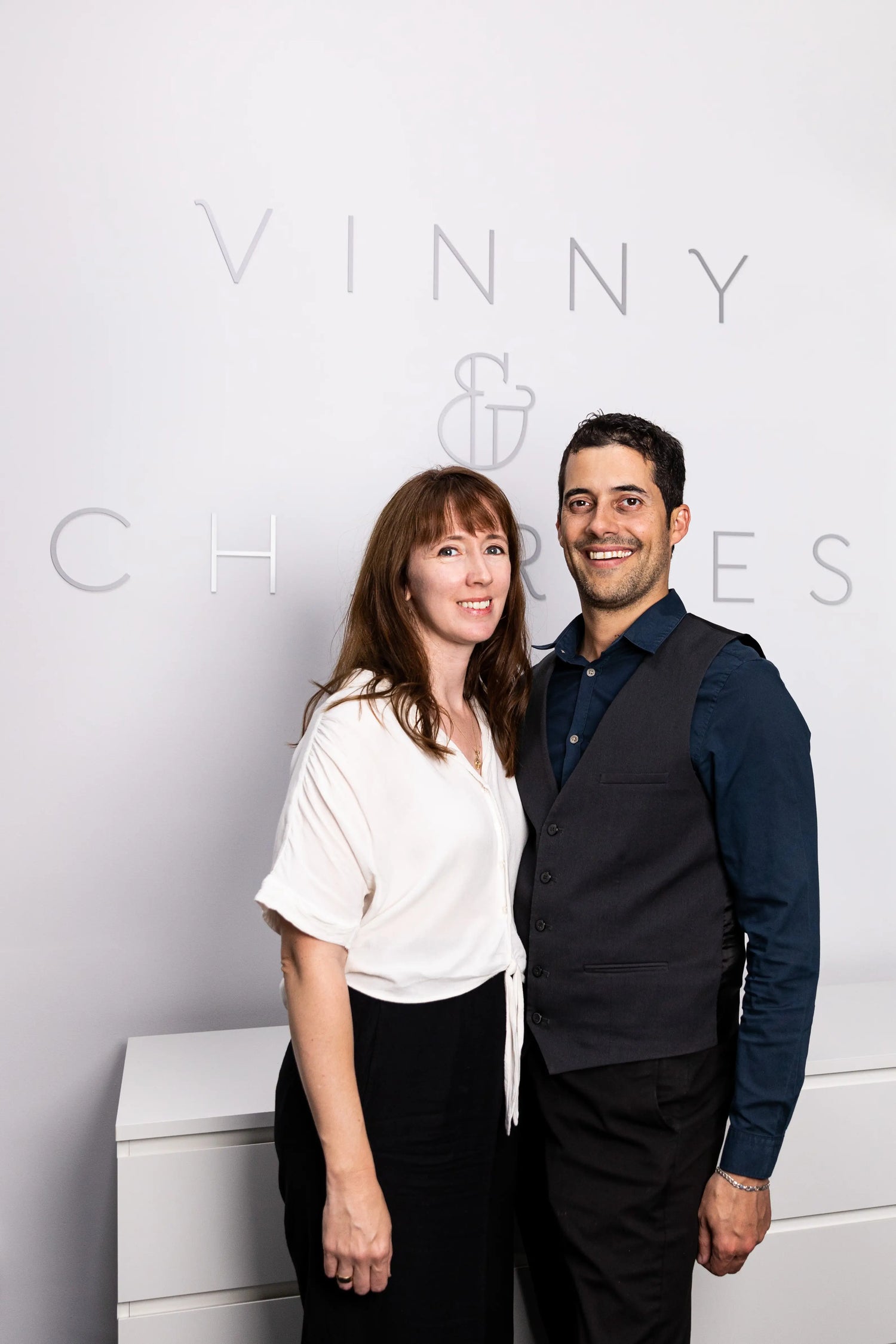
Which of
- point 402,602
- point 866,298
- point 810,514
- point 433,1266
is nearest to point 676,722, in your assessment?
point 402,602

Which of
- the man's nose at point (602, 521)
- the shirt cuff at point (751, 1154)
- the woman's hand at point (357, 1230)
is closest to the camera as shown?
the woman's hand at point (357, 1230)

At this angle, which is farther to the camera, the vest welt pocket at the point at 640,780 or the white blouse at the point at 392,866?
the vest welt pocket at the point at 640,780

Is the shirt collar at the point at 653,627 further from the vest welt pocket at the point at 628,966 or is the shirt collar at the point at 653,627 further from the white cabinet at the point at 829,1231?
the white cabinet at the point at 829,1231

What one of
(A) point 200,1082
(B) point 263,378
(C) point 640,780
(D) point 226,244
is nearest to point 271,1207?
(A) point 200,1082

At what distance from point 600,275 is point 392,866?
Result: 1608 mm

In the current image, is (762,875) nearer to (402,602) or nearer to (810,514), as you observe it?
(402,602)

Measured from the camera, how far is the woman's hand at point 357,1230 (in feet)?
4.30

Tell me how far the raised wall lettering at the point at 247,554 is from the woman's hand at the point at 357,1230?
1.23 metres

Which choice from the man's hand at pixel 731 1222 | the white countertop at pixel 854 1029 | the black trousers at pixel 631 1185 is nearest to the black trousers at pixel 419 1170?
the black trousers at pixel 631 1185

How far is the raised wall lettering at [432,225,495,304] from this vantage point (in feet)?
7.76

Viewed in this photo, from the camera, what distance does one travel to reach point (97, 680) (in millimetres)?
2178

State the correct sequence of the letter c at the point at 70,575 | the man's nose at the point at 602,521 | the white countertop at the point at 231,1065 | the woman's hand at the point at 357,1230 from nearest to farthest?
the woman's hand at the point at 357,1230
the man's nose at the point at 602,521
the white countertop at the point at 231,1065
the letter c at the point at 70,575

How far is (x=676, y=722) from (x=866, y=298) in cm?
166

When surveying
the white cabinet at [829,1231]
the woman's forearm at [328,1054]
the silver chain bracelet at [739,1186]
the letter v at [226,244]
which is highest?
the letter v at [226,244]
